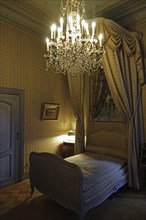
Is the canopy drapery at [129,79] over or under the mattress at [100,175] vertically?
over

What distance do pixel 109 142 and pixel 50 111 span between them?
1.85 metres

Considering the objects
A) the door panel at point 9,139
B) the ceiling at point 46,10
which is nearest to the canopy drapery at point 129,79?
the ceiling at point 46,10

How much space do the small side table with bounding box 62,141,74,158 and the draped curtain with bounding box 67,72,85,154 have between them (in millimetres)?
554

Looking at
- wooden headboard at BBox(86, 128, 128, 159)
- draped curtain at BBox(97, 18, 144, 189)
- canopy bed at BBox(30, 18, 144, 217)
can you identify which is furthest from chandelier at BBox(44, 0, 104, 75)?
wooden headboard at BBox(86, 128, 128, 159)

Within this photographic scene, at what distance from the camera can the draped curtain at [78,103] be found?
4688 mm

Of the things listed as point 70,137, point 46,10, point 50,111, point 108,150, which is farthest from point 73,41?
point 70,137

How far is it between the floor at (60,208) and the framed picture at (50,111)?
2006 millimetres

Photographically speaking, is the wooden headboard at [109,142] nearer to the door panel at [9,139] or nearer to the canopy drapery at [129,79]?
the canopy drapery at [129,79]

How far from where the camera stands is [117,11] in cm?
400

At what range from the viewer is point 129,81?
3963mm

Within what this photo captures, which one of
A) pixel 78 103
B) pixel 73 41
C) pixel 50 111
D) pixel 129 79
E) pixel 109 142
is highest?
pixel 73 41

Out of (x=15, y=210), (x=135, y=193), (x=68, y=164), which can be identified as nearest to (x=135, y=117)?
(x=135, y=193)

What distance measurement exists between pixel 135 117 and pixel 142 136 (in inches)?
20.9

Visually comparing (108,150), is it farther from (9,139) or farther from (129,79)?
(9,139)
